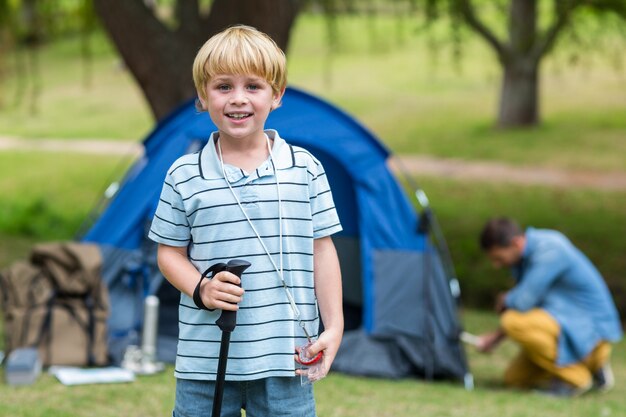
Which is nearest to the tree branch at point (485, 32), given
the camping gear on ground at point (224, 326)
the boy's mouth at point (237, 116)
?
the boy's mouth at point (237, 116)

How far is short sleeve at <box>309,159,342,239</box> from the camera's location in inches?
91.0

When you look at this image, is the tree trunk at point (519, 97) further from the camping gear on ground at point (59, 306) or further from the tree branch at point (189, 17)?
the camping gear on ground at point (59, 306)

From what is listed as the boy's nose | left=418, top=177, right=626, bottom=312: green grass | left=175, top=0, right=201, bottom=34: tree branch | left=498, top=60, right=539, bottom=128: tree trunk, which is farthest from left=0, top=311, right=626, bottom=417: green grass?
left=498, top=60, right=539, bottom=128: tree trunk

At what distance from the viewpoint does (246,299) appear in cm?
222

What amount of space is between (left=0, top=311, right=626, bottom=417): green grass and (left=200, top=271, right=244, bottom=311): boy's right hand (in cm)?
211

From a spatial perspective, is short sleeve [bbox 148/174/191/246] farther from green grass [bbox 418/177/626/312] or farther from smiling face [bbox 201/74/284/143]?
green grass [bbox 418/177/626/312]

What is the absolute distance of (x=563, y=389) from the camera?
5.09m

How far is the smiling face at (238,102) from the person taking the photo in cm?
220

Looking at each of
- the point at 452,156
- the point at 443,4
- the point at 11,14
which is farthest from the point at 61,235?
the point at 452,156

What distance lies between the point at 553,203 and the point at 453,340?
5.33m

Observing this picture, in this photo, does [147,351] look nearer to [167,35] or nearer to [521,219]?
[167,35]

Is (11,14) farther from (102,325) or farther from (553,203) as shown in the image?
(553,203)

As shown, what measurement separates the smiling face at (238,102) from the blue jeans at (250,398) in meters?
0.56

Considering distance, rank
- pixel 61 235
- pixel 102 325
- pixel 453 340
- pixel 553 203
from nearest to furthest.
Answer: pixel 102 325 → pixel 453 340 → pixel 61 235 → pixel 553 203
